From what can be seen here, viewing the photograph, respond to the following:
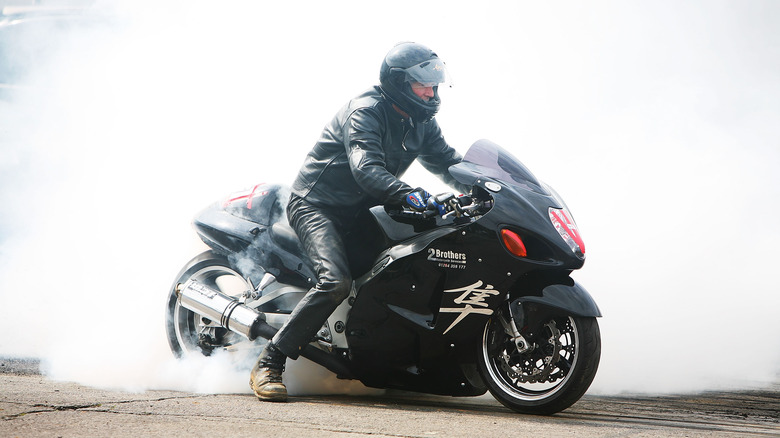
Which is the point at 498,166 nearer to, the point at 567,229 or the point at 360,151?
the point at 567,229

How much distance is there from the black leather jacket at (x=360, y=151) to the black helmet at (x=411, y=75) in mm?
88

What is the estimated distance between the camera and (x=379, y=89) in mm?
4664

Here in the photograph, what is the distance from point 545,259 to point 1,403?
273cm

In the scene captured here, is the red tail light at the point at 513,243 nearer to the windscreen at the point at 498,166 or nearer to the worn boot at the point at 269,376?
the windscreen at the point at 498,166

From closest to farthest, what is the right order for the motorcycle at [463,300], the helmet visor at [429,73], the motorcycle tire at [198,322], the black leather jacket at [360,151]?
the motorcycle at [463,300] → the black leather jacket at [360,151] → the helmet visor at [429,73] → the motorcycle tire at [198,322]

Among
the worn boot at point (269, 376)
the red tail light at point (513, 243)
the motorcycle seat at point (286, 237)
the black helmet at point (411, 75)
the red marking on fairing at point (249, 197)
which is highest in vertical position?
the black helmet at point (411, 75)

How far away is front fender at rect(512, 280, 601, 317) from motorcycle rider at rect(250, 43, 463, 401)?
735mm

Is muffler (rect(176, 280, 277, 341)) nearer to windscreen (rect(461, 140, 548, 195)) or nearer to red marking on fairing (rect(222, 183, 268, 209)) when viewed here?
red marking on fairing (rect(222, 183, 268, 209))

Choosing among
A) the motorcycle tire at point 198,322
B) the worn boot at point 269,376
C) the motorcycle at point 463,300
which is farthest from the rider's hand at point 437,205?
the motorcycle tire at point 198,322

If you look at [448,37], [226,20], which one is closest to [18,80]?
[226,20]

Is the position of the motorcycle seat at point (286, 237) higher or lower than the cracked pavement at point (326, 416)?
higher

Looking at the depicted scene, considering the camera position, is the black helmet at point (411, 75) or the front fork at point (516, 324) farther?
the black helmet at point (411, 75)

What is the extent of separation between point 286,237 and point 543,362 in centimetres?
177

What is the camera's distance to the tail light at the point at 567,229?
13.0ft
